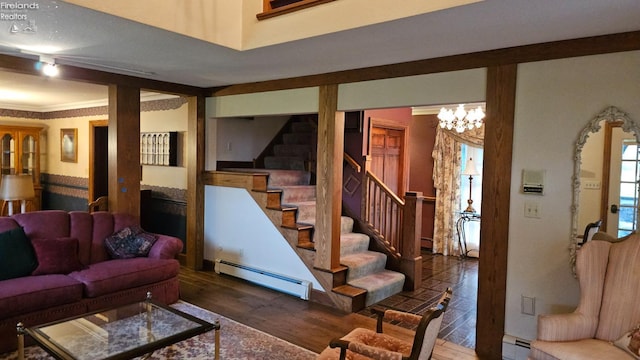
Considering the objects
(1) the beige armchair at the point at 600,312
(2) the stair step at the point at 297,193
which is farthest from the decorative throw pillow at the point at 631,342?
(2) the stair step at the point at 297,193

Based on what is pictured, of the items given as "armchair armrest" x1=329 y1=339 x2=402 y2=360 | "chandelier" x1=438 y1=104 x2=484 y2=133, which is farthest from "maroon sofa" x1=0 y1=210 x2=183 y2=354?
"chandelier" x1=438 y1=104 x2=484 y2=133

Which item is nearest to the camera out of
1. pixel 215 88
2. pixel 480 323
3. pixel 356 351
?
pixel 356 351

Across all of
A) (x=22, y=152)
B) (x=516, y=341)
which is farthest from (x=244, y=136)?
(x=22, y=152)

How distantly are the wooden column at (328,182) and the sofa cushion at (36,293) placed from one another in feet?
7.38

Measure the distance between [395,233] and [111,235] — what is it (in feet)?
10.9

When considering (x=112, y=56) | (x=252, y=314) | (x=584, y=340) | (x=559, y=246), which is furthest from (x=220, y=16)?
(x=584, y=340)

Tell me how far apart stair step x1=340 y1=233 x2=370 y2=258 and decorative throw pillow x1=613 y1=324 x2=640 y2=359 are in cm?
291

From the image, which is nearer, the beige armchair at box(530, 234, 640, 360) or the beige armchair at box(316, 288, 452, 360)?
the beige armchair at box(316, 288, 452, 360)

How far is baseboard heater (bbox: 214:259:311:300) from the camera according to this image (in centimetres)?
447

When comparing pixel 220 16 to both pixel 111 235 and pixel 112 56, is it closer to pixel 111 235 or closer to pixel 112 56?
pixel 112 56

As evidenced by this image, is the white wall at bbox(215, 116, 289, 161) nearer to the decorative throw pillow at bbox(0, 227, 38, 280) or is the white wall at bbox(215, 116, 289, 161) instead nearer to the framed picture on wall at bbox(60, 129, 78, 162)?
the decorative throw pillow at bbox(0, 227, 38, 280)

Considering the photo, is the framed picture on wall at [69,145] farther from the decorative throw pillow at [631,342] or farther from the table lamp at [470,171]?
the decorative throw pillow at [631,342]

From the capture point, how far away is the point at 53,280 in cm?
329

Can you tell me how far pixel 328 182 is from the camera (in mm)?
4293
